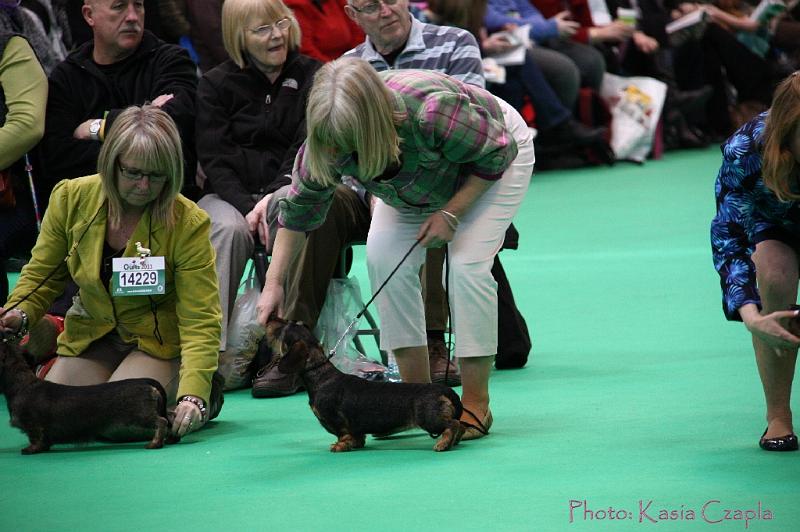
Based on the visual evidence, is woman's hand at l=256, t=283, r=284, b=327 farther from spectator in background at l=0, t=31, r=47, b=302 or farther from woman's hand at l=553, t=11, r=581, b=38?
woman's hand at l=553, t=11, r=581, b=38

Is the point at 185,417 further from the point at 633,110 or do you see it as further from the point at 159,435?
the point at 633,110

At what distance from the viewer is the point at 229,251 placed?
488cm

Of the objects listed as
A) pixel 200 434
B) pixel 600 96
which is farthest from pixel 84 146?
pixel 600 96

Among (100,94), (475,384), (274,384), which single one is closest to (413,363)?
(475,384)

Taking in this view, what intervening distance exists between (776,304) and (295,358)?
4.41 feet

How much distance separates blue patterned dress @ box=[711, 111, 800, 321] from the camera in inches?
137

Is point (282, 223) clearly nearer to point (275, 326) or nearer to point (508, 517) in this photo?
point (275, 326)

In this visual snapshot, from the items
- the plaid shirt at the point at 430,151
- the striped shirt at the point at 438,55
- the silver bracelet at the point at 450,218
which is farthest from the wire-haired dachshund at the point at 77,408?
the striped shirt at the point at 438,55

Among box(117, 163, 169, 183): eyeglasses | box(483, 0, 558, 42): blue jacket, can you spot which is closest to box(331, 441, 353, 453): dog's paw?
box(117, 163, 169, 183): eyeglasses

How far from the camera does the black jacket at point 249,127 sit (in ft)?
16.9

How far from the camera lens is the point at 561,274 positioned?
6738 millimetres

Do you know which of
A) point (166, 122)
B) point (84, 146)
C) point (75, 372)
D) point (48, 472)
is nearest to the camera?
point (48, 472)

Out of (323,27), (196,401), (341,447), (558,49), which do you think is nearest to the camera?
(341,447)

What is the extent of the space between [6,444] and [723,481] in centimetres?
217
